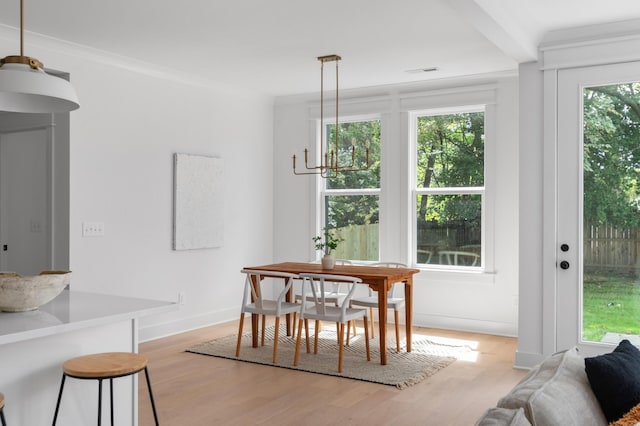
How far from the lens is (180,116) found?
5.93 m

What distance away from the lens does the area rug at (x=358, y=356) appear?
446 centimetres

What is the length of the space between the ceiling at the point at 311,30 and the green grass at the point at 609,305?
1745 mm

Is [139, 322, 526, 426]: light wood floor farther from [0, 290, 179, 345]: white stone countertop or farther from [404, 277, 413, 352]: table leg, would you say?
[0, 290, 179, 345]: white stone countertop

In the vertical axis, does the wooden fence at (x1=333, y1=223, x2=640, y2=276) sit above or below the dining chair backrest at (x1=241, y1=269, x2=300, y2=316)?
above

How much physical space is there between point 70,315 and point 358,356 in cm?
299

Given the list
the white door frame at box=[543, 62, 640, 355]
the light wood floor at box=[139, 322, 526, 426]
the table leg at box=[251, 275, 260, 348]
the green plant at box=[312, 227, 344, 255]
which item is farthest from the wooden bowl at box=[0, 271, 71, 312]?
the white door frame at box=[543, 62, 640, 355]

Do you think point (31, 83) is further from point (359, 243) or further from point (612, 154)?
point (359, 243)

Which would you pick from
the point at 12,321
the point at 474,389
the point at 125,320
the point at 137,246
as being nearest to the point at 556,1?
the point at 474,389

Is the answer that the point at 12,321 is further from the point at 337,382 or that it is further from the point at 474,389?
the point at 474,389

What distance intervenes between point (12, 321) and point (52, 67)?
3.01 m

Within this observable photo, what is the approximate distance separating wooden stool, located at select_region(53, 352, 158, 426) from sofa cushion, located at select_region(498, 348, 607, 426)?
1.46 m

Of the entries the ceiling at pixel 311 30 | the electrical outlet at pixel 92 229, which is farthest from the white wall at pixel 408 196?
the electrical outlet at pixel 92 229

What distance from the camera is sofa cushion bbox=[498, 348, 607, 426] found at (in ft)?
5.19

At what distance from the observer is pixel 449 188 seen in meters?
6.25
